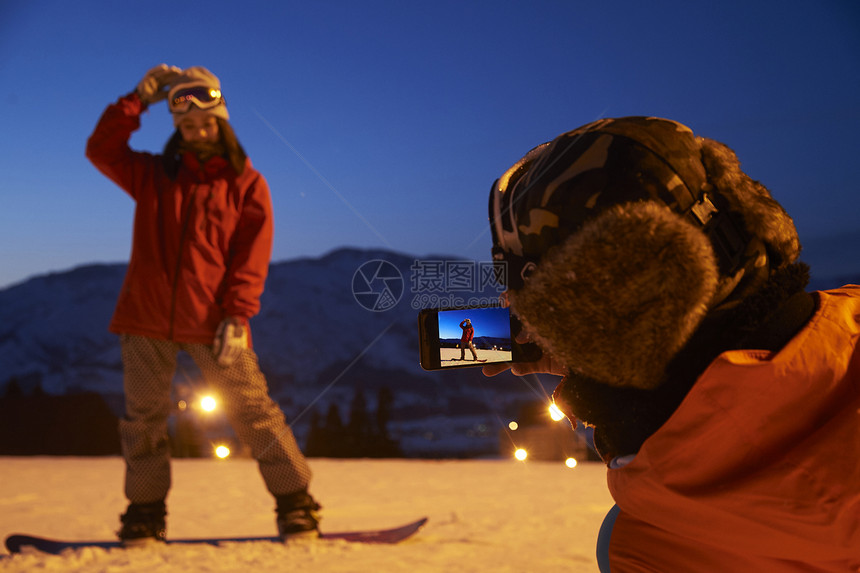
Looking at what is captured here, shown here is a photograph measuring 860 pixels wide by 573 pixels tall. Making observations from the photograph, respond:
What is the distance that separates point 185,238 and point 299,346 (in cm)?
634

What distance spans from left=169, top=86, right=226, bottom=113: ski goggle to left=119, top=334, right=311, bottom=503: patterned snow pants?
806mm

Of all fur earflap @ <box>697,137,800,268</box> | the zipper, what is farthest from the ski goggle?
fur earflap @ <box>697,137,800,268</box>

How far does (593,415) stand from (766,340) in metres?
0.23

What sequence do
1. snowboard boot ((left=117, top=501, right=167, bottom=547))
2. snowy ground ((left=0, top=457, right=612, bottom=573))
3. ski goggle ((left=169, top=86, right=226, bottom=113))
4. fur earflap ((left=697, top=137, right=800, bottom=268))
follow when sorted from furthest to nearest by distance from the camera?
ski goggle ((left=169, top=86, right=226, bottom=113))
snowboard boot ((left=117, top=501, right=167, bottom=547))
snowy ground ((left=0, top=457, right=612, bottom=573))
fur earflap ((left=697, top=137, right=800, bottom=268))

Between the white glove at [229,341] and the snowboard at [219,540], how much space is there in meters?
0.66

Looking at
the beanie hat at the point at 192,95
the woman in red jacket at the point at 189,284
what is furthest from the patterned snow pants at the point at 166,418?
the beanie hat at the point at 192,95

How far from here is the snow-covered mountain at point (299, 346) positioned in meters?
7.16

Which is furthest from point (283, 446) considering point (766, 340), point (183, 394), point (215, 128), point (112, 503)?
point (183, 394)

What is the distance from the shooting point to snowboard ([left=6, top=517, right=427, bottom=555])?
6.47ft

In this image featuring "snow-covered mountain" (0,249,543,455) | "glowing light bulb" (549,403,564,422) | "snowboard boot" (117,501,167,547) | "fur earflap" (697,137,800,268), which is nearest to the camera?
"fur earflap" (697,137,800,268)

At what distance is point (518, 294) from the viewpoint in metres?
0.77

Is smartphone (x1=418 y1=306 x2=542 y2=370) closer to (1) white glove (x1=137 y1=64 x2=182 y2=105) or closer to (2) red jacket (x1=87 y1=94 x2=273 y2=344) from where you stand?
(2) red jacket (x1=87 y1=94 x2=273 y2=344)

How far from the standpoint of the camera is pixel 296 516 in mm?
1979

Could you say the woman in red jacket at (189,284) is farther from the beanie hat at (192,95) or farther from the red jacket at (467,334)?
the red jacket at (467,334)
